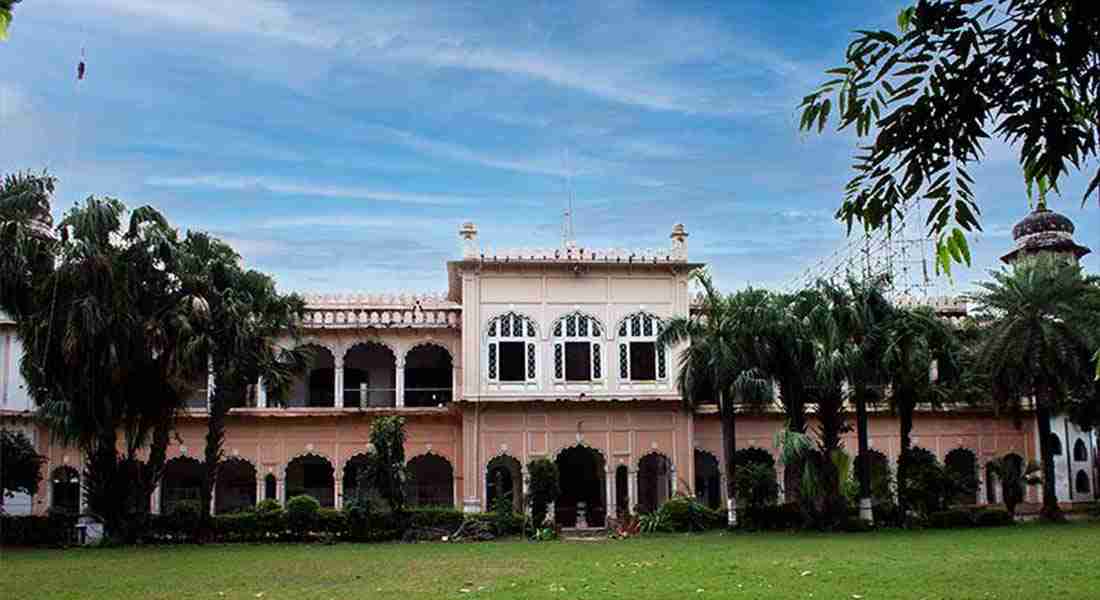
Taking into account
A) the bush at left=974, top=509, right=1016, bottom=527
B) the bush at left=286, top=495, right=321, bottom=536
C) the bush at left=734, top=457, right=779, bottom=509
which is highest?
the bush at left=734, top=457, right=779, bottom=509

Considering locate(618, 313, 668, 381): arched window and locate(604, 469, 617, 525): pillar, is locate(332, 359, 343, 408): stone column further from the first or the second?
locate(618, 313, 668, 381): arched window

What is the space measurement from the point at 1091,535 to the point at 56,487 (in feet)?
106

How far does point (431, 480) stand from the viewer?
42406 mm

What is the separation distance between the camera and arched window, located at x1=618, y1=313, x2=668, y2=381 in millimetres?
38375

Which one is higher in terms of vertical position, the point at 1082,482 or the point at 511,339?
the point at 511,339

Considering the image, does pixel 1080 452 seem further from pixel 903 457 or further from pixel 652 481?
pixel 652 481

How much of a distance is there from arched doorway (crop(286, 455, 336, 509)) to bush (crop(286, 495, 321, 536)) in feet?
29.5

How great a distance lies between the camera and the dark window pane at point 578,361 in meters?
38.4

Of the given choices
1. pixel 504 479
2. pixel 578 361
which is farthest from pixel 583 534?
pixel 504 479

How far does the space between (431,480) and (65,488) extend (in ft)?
42.0

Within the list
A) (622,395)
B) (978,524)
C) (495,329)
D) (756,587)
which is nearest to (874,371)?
(978,524)

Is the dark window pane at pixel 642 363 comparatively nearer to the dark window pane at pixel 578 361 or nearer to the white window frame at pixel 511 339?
the dark window pane at pixel 578 361

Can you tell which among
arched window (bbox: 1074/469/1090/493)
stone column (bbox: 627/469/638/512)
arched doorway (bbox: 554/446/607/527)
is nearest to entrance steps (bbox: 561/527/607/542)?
stone column (bbox: 627/469/638/512)

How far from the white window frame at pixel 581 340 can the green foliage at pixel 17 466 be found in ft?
53.3
